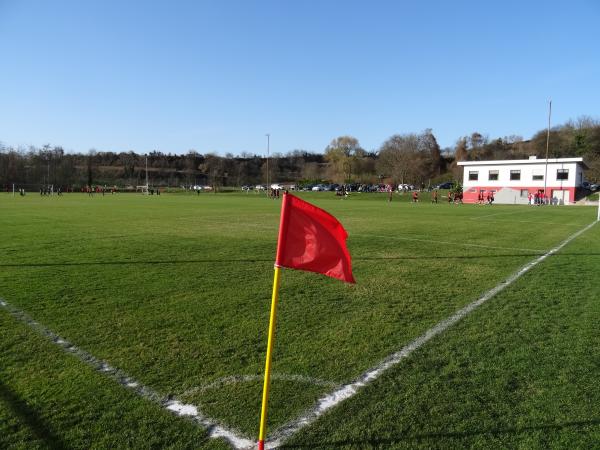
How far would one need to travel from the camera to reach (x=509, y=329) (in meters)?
5.66

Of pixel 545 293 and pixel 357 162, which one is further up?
pixel 357 162

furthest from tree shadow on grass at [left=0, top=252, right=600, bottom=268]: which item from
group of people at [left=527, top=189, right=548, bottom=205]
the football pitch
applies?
group of people at [left=527, top=189, right=548, bottom=205]

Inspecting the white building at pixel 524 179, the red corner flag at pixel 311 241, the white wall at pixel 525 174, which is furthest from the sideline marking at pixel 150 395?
the white wall at pixel 525 174

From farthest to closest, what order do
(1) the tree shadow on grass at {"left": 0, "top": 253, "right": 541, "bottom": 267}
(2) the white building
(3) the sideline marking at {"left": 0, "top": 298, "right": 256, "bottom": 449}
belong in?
(2) the white building, (1) the tree shadow on grass at {"left": 0, "top": 253, "right": 541, "bottom": 267}, (3) the sideline marking at {"left": 0, "top": 298, "right": 256, "bottom": 449}

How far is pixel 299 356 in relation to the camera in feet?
15.4

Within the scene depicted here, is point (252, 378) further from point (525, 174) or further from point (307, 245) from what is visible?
point (525, 174)

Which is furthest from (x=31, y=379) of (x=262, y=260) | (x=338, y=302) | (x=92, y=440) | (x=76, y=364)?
(x=262, y=260)

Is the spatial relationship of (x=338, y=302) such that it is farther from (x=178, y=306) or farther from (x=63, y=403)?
(x=63, y=403)

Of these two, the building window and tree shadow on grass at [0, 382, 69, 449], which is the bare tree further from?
A: tree shadow on grass at [0, 382, 69, 449]

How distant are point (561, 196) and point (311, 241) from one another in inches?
2625

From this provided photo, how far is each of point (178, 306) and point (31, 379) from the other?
262 centimetres

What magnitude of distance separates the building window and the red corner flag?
219 feet

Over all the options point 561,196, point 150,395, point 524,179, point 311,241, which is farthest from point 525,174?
point 150,395

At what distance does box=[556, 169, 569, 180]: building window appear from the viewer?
58844 millimetres
